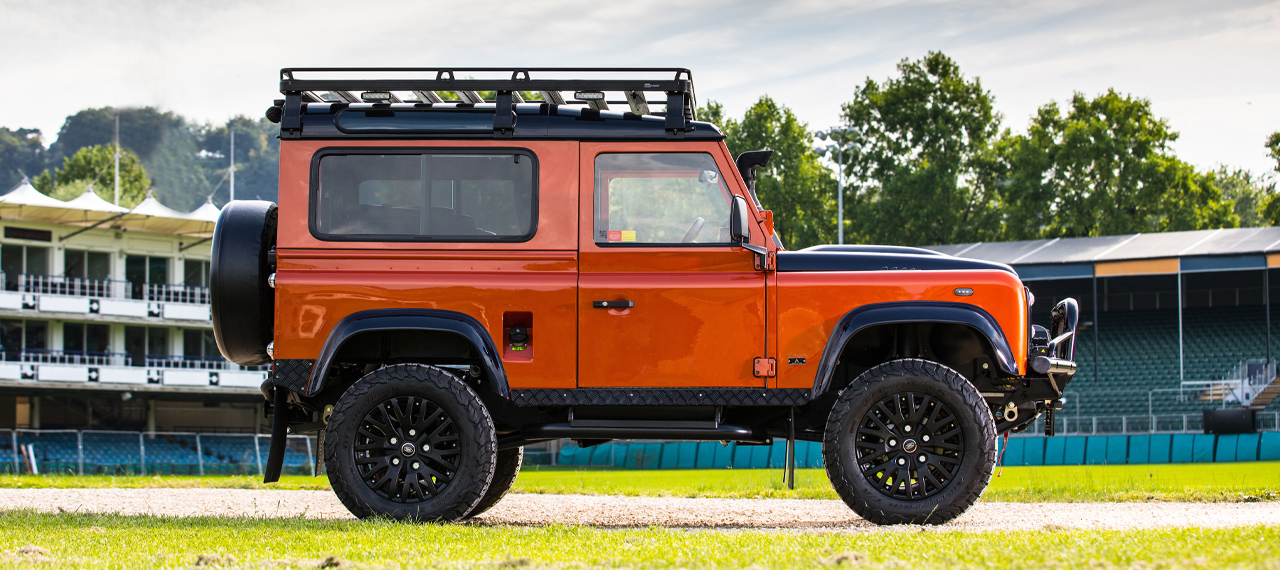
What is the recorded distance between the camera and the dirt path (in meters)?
9.09

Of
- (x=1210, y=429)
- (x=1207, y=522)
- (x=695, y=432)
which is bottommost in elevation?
(x=1210, y=429)

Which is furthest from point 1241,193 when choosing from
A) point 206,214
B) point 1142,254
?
point 206,214

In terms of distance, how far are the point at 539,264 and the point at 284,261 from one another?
194 centimetres

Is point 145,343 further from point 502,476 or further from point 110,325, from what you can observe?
point 502,476

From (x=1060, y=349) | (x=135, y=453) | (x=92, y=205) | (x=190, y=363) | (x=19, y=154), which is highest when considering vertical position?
(x=19, y=154)

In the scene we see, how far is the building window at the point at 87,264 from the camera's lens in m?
48.8

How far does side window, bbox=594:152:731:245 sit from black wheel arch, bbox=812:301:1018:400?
1.17 m

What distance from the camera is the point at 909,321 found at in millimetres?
8445

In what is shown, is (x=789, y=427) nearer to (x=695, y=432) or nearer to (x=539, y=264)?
(x=695, y=432)

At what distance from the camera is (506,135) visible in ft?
28.9

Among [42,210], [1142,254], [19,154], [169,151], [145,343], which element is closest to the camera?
[1142,254]

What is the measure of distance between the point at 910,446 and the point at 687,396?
1692 millimetres

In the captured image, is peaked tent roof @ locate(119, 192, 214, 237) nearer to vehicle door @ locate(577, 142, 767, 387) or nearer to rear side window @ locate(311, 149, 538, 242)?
rear side window @ locate(311, 149, 538, 242)

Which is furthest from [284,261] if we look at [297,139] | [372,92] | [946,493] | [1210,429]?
[1210,429]
